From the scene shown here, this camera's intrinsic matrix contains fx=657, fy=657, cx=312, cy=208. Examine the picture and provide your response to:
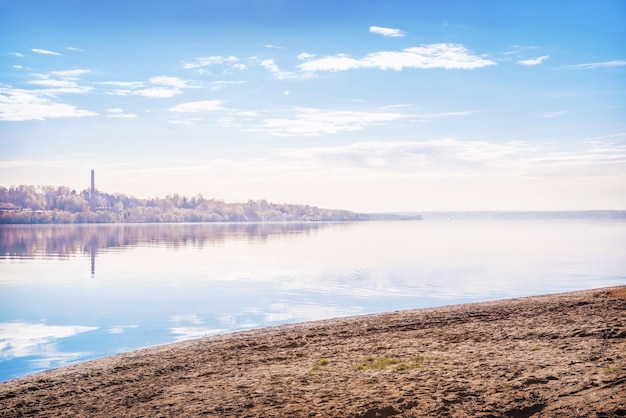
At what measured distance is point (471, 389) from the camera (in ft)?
24.0

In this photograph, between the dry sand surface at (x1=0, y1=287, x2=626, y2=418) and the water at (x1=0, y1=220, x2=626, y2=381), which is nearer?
the dry sand surface at (x1=0, y1=287, x2=626, y2=418)

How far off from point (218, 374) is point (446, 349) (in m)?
3.28

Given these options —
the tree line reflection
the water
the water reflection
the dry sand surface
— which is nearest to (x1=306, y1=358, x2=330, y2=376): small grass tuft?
the dry sand surface

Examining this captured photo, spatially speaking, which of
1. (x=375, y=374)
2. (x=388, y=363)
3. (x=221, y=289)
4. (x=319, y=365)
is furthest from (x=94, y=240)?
(x=375, y=374)

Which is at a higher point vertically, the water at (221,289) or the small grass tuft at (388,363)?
the small grass tuft at (388,363)

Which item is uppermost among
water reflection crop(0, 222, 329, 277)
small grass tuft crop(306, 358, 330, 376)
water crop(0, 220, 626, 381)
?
small grass tuft crop(306, 358, 330, 376)

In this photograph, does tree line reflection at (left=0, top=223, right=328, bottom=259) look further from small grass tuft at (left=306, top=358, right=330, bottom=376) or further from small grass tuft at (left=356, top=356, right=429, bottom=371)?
small grass tuft at (left=356, top=356, right=429, bottom=371)

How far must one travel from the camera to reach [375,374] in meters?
8.25

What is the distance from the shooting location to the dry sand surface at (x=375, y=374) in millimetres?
6984

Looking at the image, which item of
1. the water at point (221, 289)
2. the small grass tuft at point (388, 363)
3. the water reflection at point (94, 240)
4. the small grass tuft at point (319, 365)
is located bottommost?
the water at point (221, 289)

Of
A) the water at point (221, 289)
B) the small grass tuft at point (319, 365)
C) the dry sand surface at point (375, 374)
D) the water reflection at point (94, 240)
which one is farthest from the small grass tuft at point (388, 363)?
the water reflection at point (94, 240)

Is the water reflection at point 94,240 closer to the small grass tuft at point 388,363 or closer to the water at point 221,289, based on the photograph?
the water at point 221,289

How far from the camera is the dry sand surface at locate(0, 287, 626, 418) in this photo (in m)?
6.98

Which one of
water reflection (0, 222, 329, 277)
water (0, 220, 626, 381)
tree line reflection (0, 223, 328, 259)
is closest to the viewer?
water (0, 220, 626, 381)
